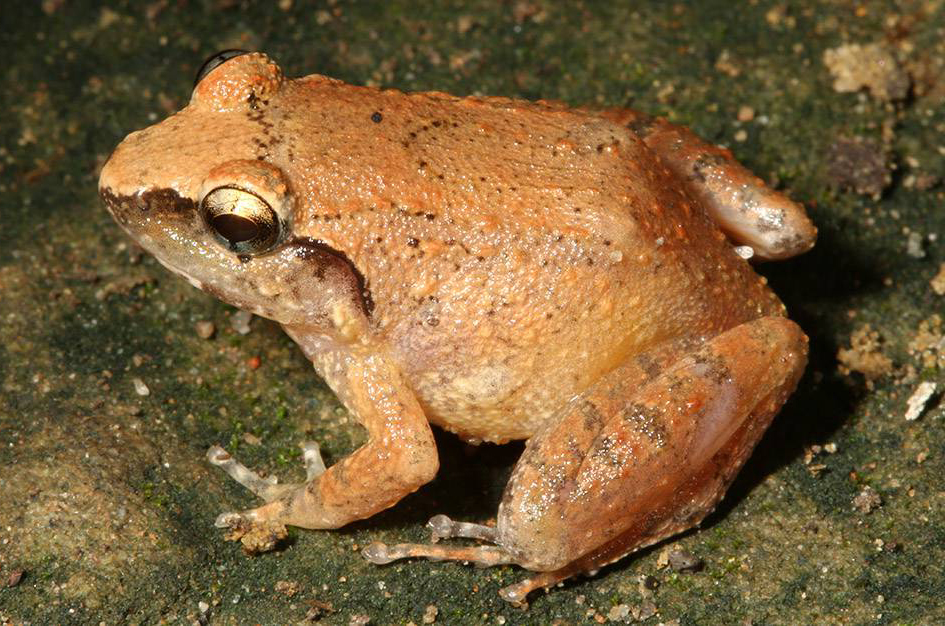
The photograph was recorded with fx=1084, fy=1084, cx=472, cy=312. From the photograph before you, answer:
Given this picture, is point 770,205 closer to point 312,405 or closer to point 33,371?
point 312,405

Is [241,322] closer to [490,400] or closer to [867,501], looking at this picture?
[490,400]

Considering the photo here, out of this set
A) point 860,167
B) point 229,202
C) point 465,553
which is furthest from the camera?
point 860,167

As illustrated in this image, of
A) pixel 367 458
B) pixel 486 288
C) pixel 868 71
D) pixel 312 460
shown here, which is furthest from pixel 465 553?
pixel 868 71

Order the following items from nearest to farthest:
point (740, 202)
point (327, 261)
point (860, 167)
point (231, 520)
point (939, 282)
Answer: point (327, 261), point (231, 520), point (740, 202), point (939, 282), point (860, 167)

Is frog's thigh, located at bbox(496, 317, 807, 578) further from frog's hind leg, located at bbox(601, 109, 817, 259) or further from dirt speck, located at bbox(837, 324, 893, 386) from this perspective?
dirt speck, located at bbox(837, 324, 893, 386)

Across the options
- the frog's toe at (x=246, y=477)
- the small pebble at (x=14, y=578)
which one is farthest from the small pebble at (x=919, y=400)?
the small pebble at (x=14, y=578)

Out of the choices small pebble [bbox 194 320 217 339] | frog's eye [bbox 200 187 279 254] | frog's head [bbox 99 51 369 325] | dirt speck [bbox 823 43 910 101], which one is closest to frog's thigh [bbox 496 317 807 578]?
frog's head [bbox 99 51 369 325]
